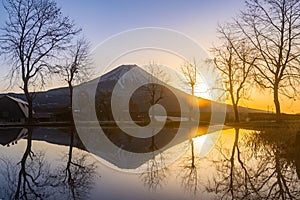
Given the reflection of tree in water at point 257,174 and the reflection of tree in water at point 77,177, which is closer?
the reflection of tree in water at point 257,174

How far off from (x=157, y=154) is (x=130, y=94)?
42.8 metres

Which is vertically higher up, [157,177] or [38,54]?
[38,54]

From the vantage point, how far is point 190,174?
9875mm

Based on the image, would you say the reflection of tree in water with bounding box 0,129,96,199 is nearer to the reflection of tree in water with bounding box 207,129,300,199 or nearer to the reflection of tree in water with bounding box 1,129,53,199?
the reflection of tree in water with bounding box 1,129,53,199

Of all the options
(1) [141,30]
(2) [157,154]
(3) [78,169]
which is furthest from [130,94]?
(3) [78,169]

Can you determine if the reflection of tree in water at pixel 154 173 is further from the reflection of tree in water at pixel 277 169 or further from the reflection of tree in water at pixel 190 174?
the reflection of tree in water at pixel 277 169

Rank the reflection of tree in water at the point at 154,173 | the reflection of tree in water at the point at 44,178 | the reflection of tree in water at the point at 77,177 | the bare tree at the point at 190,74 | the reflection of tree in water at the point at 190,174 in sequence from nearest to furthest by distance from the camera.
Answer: the reflection of tree in water at the point at 44,178, the reflection of tree in water at the point at 77,177, the reflection of tree in water at the point at 190,174, the reflection of tree in water at the point at 154,173, the bare tree at the point at 190,74

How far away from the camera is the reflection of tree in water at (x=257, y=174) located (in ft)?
24.4

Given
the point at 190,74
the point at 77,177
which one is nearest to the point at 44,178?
the point at 77,177

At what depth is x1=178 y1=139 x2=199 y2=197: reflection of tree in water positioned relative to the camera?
26.5 ft

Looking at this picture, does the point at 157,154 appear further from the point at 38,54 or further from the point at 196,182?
the point at 38,54

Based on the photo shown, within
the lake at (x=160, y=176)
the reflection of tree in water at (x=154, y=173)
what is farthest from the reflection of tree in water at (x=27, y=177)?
the reflection of tree in water at (x=154, y=173)

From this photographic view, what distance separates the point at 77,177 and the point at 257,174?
450 cm

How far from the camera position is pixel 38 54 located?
35.7 m
